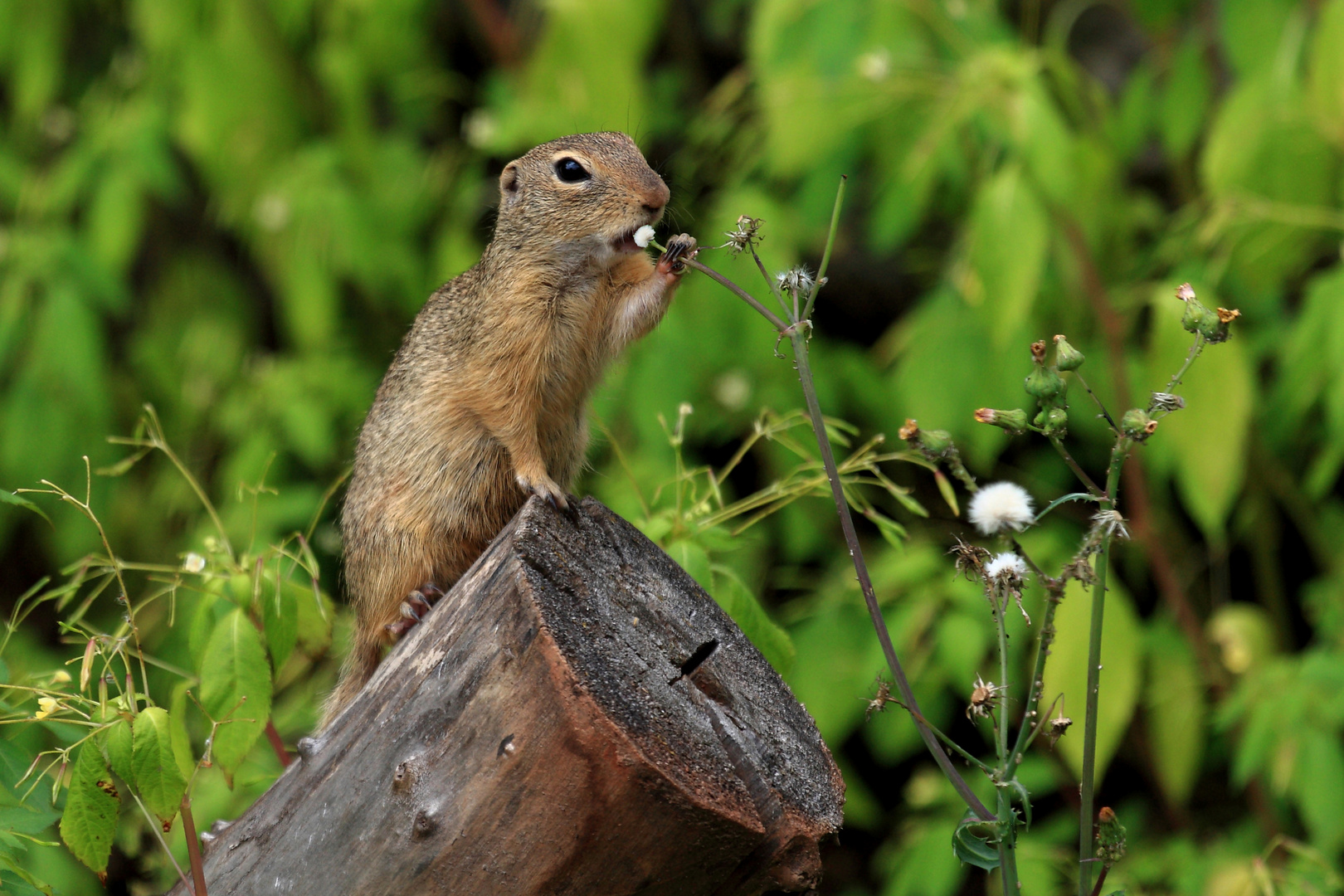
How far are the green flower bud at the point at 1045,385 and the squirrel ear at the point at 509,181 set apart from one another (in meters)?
1.59

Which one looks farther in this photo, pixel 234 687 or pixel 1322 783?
pixel 1322 783

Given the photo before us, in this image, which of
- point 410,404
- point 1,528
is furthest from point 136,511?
point 410,404

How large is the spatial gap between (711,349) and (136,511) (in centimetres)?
253

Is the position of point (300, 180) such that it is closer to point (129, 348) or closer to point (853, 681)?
point (129, 348)

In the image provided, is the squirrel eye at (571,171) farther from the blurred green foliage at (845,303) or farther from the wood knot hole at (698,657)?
the wood knot hole at (698,657)

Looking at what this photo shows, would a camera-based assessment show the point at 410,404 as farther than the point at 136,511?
No

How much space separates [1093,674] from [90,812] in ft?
3.92

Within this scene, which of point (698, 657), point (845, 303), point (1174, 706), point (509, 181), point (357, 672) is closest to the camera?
point (698, 657)

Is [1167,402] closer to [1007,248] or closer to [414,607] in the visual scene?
[414,607]

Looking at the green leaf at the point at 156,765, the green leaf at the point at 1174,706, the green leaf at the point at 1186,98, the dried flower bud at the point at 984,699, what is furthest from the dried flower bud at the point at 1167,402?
the green leaf at the point at 1186,98

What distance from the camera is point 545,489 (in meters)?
1.82

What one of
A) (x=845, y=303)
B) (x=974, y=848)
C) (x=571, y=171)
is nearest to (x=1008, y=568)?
(x=974, y=848)

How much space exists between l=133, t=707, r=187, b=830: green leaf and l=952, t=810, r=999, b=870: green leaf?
93cm

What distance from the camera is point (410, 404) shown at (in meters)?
2.37
